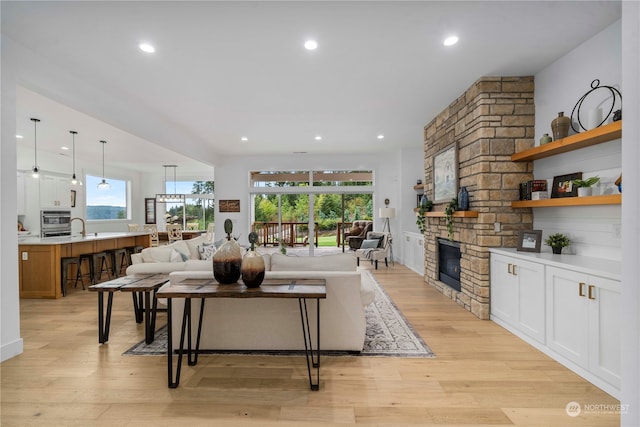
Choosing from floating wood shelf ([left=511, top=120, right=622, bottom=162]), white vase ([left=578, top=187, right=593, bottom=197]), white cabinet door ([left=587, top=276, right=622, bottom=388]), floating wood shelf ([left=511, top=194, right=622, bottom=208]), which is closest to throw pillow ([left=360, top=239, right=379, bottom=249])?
floating wood shelf ([left=511, top=194, right=622, bottom=208])

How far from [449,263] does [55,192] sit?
8904 mm

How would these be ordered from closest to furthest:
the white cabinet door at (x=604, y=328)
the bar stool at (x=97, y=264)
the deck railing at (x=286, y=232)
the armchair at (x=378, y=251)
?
1. the white cabinet door at (x=604, y=328)
2. the bar stool at (x=97, y=264)
3. the armchair at (x=378, y=251)
4. the deck railing at (x=286, y=232)

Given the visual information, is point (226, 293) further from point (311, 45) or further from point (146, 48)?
point (146, 48)

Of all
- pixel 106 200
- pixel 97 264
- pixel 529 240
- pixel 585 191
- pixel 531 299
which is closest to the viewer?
pixel 585 191

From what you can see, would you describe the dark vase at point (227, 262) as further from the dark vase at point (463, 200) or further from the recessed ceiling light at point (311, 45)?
the dark vase at point (463, 200)

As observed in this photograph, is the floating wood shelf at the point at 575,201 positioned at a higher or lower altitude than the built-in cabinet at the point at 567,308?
higher

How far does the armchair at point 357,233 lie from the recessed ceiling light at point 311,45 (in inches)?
235

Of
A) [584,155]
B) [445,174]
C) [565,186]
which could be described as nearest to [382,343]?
[565,186]

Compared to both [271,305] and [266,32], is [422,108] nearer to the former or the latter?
[266,32]

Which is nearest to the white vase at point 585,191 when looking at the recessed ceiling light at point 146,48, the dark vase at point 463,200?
the dark vase at point 463,200

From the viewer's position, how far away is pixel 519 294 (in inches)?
125

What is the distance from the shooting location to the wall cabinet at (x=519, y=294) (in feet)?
9.53

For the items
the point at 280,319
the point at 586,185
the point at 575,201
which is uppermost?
the point at 586,185

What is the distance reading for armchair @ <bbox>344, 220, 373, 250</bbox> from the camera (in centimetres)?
845
